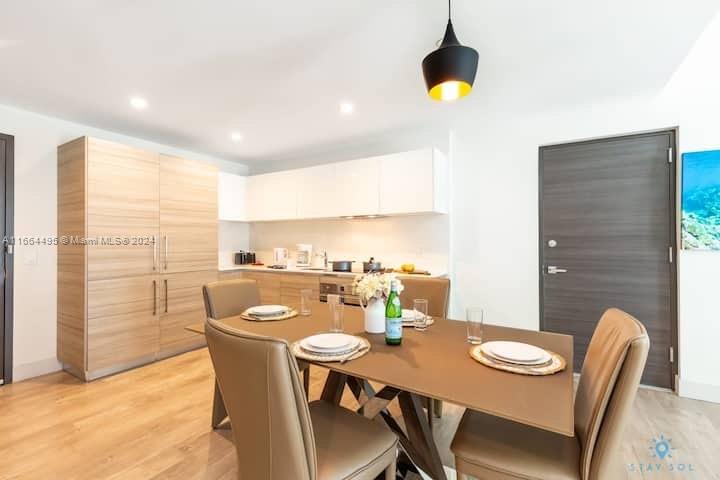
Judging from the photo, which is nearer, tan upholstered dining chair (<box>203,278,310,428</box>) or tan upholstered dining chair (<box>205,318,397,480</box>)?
tan upholstered dining chair (<box>205,318,397,480</box>)

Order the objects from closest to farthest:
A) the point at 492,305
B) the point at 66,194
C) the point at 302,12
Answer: the point at 302,12, the point at 66,194, the point at 492,305

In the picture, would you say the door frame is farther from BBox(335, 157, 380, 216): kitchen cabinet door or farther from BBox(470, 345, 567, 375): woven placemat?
BBox(470, 345, 567, 375): woven placemat

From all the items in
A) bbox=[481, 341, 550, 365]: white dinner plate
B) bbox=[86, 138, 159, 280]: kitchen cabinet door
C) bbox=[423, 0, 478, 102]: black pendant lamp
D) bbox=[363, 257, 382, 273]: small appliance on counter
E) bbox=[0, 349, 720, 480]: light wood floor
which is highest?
bbox=[423, 0, 478, 102]: black pendant lamp

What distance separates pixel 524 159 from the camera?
3133 millimetres

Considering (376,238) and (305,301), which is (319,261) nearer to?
(376,238)

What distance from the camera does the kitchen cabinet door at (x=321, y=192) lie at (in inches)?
147

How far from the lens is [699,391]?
2473 mm

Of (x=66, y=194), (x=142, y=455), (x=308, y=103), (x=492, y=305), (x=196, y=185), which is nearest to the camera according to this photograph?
(x=142, y=455)

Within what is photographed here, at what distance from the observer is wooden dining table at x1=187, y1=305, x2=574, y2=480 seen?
0.95 metres

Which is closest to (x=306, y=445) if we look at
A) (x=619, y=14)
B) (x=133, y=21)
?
(x=133, y=21)

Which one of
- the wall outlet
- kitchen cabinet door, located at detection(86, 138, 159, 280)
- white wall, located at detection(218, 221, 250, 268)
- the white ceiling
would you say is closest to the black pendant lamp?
the white ceiling

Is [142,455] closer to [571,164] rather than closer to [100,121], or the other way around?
[100,121]

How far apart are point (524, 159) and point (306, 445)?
10.2ft

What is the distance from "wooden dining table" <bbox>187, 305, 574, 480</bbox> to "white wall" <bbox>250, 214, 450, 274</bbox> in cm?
165
